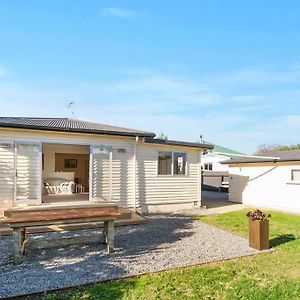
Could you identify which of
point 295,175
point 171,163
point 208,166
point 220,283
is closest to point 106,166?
point 171,163

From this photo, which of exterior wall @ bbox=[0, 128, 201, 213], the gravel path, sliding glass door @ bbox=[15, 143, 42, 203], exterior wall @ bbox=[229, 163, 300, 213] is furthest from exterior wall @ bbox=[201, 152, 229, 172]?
sliding glass door @ bbox=[15, 143, 42, 203]

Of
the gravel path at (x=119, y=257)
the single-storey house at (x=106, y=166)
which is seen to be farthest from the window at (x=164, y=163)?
the gravel path at (x=119, y=257)

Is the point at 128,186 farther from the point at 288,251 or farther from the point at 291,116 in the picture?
the point at 291,116

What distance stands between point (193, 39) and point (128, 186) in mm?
Answer: 7334

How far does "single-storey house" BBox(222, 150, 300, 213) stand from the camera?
14320 millimetres

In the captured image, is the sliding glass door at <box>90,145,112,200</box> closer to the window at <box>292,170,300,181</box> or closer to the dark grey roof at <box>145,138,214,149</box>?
the dark grey roof at <box>145,138,214,149</box>

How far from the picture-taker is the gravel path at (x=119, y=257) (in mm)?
4852

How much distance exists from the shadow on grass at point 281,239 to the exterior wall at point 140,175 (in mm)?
5073

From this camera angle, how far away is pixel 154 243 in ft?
24.1

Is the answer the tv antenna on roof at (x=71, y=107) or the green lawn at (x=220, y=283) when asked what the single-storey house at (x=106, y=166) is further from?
the green lawn at (x=220, y=283)

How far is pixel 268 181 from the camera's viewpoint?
51.0ft

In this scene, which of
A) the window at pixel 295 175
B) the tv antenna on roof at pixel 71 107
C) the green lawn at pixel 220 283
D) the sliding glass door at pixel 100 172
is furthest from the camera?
the tv antenna on roof at pixel 71 107

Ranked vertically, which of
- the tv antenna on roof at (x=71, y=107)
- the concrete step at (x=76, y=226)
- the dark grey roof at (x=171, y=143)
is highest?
the tv antenna on roof at (x=71, y=107)

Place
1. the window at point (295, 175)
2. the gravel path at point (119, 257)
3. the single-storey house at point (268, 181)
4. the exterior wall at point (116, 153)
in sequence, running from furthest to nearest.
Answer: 1. the single-storey house at point (268, 181)
2. the window at point (295, 175)
3. the exterior wall at point (116, 153)
4. the gravel path at point (119, 257)
